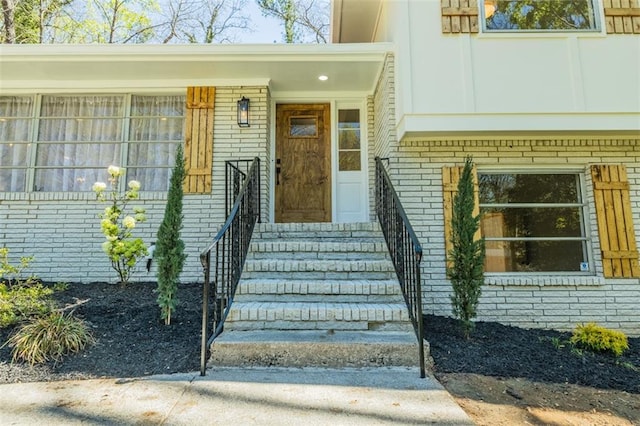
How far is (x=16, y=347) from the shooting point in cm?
269

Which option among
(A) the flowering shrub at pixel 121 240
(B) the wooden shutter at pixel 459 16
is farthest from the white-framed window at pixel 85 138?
(B) the wooden shutter at pixel 459 16

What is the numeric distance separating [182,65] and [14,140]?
2610 millimetres

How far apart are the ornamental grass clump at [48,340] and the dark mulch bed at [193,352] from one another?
76mm

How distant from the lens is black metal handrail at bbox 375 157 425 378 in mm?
2627

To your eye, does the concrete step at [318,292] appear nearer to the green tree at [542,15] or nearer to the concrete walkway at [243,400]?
the concrete walkway at [243,400]

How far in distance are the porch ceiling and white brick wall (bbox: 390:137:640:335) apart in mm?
1393

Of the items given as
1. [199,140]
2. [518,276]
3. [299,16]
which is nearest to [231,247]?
[199,140]

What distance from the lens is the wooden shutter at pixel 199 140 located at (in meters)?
4.79

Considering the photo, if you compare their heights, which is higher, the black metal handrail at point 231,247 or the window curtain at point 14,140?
the window curtain at point 14,140

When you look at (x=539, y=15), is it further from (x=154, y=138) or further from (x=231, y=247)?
(x=154, y=138)

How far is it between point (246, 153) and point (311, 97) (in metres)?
1.44

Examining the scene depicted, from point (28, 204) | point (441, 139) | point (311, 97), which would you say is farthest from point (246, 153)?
point (28, 204)

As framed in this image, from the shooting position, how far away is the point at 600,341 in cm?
323

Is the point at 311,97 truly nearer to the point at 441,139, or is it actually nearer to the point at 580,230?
the point at 441,139
